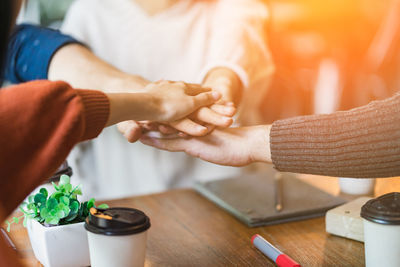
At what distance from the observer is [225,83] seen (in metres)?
1.25

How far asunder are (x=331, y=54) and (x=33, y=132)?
3.76 meters

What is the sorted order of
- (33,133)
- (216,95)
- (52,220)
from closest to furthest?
(33,133) → (52,220) → (216,95)

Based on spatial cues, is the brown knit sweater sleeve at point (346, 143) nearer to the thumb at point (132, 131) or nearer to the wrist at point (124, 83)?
the thumb at point (132, 131)

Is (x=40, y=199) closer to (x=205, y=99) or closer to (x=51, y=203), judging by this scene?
(x=51, y=203)

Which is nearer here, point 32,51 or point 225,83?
point 225,83

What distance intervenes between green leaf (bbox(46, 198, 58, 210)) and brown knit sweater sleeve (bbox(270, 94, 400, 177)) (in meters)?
0.38

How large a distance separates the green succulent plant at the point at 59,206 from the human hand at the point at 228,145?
30cm

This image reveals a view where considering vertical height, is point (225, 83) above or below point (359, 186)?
above

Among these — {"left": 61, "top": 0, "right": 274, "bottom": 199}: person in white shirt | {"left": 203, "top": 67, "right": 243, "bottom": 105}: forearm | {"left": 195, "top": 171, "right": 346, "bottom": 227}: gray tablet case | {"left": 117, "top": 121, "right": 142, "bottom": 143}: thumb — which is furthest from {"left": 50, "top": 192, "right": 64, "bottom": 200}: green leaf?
{"left": 61, "top": 0, "right": 274, "bottom": 199}: person in white shirt

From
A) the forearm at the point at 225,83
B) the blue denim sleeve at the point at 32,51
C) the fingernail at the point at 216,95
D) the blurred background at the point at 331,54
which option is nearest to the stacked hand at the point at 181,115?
the fingernail at the point at 216,95

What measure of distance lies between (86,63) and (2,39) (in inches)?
29.2

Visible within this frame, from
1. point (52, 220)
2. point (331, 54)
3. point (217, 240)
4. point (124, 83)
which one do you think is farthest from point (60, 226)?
point (331, 54)

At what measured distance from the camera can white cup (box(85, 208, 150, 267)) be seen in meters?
0.65

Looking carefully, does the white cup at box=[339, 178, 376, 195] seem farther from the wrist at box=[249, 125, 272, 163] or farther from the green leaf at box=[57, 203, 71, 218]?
the green leaf at box=[57, 203, 71, 218]
